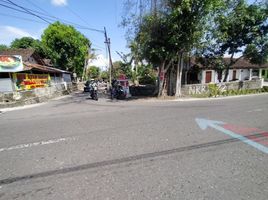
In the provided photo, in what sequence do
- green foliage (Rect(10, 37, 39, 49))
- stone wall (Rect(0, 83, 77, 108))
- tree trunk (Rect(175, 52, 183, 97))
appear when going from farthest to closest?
green foliage (Rect(10, 37, 39, 49)), tree trunk (Rect(175, 52, 183, 97)), stone wall (Rect(0, 83, 77, 108))

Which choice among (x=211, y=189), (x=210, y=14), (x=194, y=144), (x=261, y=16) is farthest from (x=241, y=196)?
(x=261, y=16)

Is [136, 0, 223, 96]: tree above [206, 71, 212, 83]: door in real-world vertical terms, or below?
above

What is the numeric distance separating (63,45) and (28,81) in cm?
1715

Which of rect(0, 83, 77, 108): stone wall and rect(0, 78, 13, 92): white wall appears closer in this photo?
rect(0, 83, 77, 108): stone wall

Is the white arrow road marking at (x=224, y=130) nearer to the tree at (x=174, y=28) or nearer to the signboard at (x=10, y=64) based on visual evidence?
the tree at (x=174, y=28)

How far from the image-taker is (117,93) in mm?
18859

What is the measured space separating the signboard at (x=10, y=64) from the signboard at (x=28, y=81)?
111 cm

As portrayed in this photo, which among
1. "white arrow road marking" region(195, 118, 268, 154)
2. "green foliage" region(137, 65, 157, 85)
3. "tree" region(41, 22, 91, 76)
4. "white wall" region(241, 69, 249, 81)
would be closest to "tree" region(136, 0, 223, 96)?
"white arrow road marking" region(195, 118, 268, 154)

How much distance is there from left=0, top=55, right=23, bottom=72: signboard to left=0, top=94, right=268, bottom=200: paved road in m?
12.0

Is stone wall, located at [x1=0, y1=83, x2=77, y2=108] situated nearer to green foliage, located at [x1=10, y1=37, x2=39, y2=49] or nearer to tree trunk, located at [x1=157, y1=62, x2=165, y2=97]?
tree trunk, located at [x1=157, y1=62, x2=165, y2=97]

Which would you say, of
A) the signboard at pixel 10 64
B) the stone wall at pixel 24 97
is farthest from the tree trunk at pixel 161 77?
the signboard at pixel 10 64

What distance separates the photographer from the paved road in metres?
3.05

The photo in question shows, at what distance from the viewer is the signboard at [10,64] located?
16031 mm

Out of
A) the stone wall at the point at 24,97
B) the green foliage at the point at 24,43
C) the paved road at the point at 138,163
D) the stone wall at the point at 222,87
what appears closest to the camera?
the paved road at the point at 138,163
